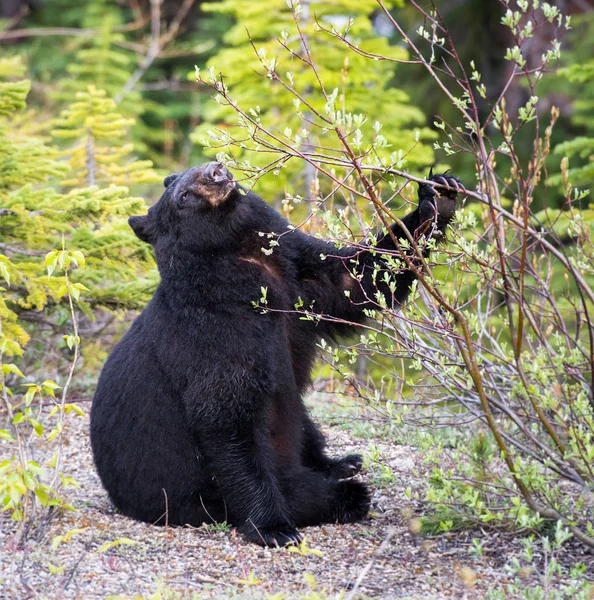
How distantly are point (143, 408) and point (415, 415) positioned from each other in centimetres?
224

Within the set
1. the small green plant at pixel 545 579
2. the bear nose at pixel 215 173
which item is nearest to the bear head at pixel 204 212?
the bear nose at pixel 215 173

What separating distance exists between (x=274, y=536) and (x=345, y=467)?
85 cm

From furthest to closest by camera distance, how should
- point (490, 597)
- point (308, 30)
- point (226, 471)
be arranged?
1. point (308, 30)
2. point (226, 471)
3. point (490, 597)

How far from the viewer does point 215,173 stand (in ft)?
14.8

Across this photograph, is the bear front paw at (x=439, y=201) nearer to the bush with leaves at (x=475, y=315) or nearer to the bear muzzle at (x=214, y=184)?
the bush with leaves at (x=475, y=315)

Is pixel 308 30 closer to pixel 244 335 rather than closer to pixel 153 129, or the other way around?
pixel 244 335

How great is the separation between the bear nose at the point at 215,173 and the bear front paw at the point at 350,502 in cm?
172

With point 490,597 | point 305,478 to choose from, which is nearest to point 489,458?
point 490,597

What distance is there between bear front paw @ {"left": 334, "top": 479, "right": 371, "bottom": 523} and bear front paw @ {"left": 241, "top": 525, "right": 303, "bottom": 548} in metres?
0.33

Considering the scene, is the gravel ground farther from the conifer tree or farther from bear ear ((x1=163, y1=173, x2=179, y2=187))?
bear ear ((x1=163, y1=173, x2=179, y2=187))

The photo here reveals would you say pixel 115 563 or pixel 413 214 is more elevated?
pixel 413 214

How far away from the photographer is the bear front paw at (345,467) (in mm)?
5047

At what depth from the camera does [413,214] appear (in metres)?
4.52

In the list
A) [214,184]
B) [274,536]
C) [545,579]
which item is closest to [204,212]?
[214,184]
